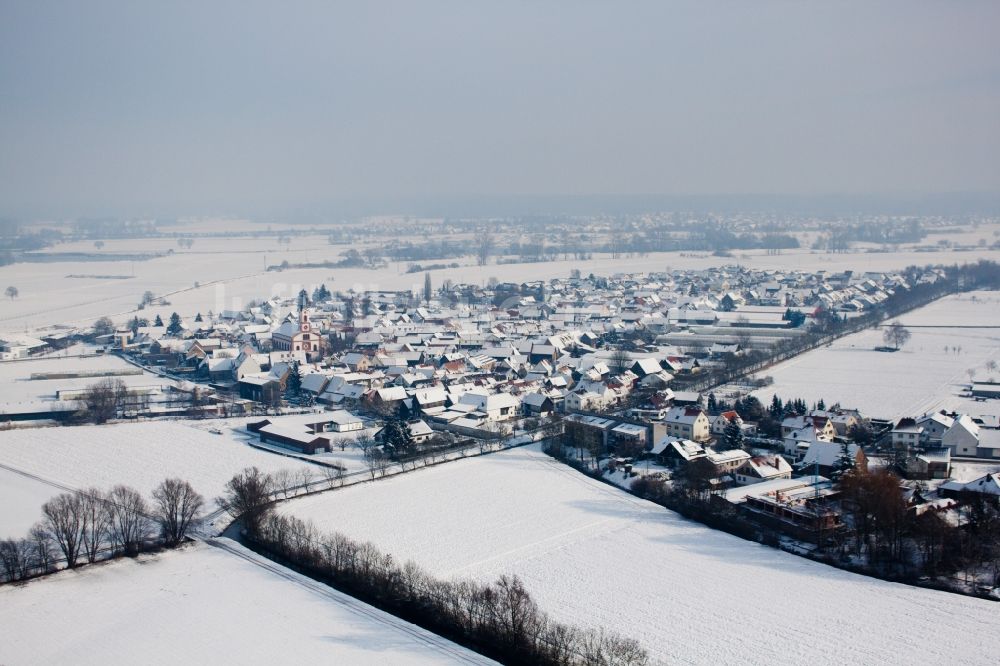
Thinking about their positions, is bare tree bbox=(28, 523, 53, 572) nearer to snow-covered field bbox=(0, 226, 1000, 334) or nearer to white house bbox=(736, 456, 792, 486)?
white house bbox=(736, 456, 792, 486)

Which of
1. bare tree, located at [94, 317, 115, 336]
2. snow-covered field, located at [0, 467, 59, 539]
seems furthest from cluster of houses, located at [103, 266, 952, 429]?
snow-covered field, located at [0, 467, 59, 539]

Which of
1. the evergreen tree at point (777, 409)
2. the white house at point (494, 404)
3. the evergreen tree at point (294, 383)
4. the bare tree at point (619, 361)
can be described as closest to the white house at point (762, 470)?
the evergreen tree at point (777, 409)

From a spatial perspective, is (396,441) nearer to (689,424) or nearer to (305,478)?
(305,478)

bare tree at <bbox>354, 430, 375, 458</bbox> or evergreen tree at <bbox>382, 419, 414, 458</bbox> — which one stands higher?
evergreen tree at <bbox>382, 419, 414, 458</bbox>

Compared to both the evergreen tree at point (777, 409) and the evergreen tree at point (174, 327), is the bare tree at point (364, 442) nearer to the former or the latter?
the evergreen tree at point (777, 409)

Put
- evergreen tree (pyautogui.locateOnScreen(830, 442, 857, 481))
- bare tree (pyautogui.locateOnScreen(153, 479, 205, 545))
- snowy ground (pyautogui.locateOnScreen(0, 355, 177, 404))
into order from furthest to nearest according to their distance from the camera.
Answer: snowy ground (pyautogui.locateOnScreen(0, 355, 177, 404)), evergreen tree (pyautogui.locateOnScreen(830, 442, 857, 481)), bare tree (pyautogui.locateOnScreen(153, 479, 205, 545))

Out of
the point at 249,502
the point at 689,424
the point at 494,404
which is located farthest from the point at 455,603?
the point at 494,404

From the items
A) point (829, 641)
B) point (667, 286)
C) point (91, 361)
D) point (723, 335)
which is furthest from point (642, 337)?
point (829, 641)
